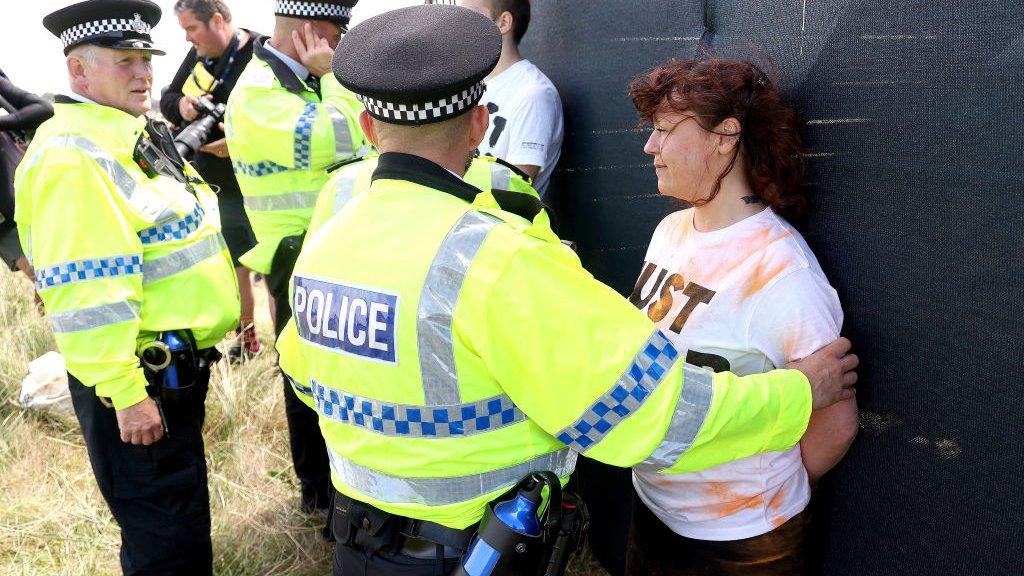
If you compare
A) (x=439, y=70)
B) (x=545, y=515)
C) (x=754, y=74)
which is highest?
(x=439, y=70)

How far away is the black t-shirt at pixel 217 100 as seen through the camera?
4773mm

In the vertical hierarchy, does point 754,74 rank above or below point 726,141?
above

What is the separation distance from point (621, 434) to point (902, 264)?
68 centimetres

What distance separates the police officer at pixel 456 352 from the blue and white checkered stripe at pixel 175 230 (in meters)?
1.13

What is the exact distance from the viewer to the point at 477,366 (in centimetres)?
140

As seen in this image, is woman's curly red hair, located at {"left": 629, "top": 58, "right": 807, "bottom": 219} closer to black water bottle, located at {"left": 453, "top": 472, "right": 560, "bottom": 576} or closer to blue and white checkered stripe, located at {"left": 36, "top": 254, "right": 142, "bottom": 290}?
black water bottle, located at {"left": 453, "top": 472, "right": 560, "bottom": 576}

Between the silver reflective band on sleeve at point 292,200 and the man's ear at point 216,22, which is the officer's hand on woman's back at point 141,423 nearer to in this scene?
the silver reflective band on sleeve at point 292,200

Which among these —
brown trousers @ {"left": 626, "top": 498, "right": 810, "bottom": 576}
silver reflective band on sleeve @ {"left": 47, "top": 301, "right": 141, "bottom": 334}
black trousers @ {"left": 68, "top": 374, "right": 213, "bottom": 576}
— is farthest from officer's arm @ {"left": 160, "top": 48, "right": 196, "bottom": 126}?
brown trousers @ {"left": 626, "top": 498, "right": 810, "bottom": 576}

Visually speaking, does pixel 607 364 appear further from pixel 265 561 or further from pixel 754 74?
pixel 265 561

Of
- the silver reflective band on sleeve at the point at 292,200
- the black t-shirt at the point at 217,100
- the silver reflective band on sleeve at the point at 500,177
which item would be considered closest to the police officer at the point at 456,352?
the silver reflective band on sleeve at the point at 500,177

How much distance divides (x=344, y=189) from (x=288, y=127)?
1028 millimetres

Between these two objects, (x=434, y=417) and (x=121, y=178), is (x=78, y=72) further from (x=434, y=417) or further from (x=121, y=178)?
(x=434, y=417)

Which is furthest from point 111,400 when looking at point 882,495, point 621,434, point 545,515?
point 882,495

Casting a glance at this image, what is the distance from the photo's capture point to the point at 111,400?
2.46 m
